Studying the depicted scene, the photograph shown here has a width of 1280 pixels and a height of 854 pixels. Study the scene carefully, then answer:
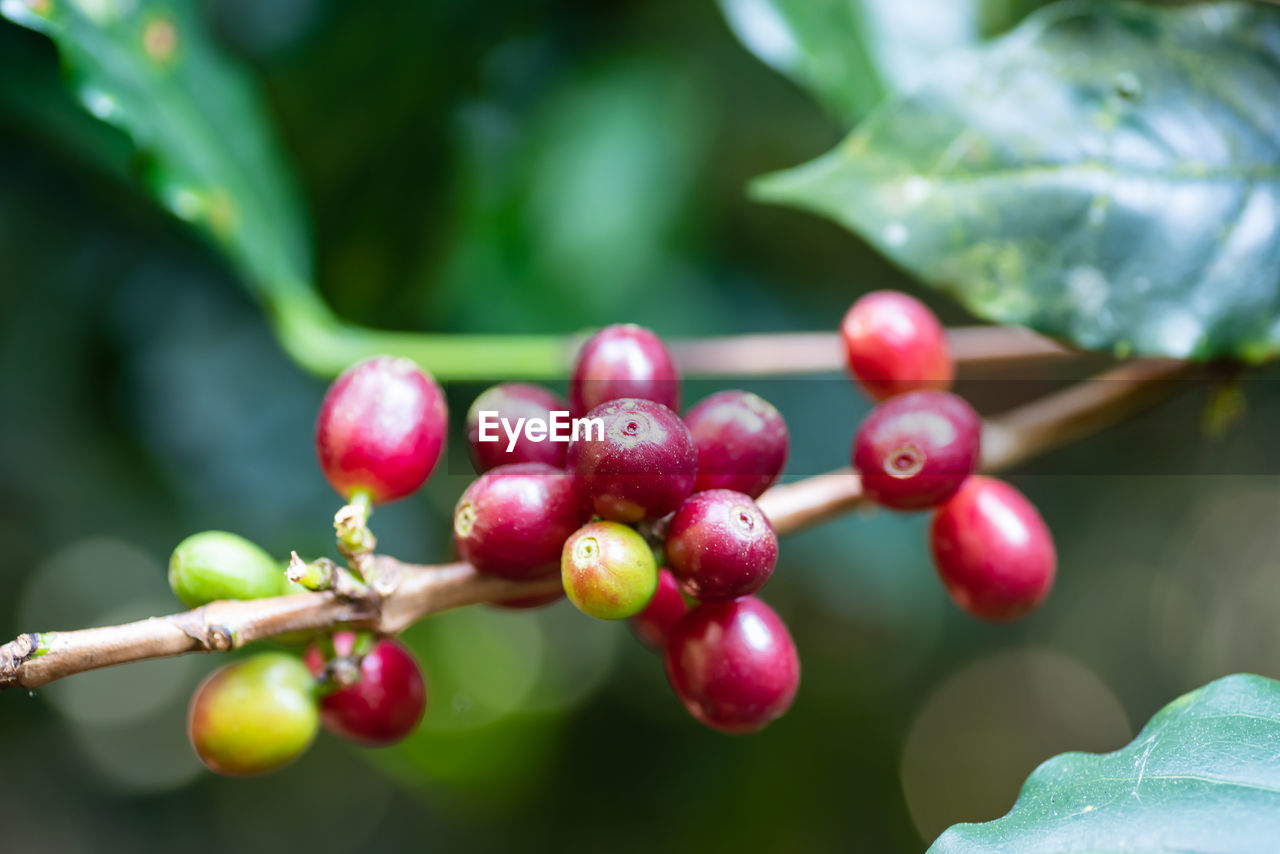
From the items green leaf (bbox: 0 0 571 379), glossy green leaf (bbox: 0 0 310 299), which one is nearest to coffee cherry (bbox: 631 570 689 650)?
green leaf (bbox: 0 0 571 379)

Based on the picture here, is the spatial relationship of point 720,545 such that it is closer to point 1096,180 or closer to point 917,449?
point 917,449

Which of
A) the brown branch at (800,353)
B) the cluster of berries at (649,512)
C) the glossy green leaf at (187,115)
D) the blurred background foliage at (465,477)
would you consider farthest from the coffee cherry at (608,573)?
the blurred background foliage at (465,477)

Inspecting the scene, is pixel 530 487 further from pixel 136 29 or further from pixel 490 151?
pixel 490 151

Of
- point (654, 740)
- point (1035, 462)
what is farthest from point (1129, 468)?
point (654, 740)

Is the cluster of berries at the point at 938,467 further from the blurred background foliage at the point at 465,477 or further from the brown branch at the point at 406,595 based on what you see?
the blurred background foliage at the point at 465,477

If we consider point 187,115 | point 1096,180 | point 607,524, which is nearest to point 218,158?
point 187,115

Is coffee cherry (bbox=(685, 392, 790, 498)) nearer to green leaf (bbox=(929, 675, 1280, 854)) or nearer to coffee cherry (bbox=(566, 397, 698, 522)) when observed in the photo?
coffee cherry (bbox=(566, 397, 698, 522))

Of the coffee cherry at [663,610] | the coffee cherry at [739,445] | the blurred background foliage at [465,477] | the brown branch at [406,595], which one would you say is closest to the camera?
the brown branch at [406,595]
